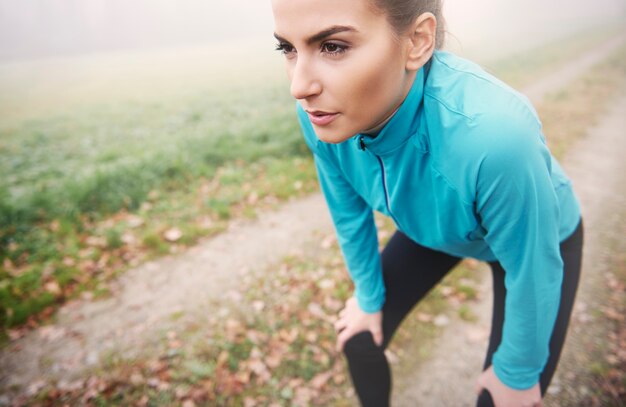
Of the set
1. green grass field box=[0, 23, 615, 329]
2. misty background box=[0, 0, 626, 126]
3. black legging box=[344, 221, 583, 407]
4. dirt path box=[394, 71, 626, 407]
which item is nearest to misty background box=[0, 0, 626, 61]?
misty background box=[0, 0, 626, 126]

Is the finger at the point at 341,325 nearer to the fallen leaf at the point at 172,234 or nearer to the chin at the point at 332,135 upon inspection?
the chin at the point at 332,135

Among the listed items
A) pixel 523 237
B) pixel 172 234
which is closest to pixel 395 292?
pixel 523 237

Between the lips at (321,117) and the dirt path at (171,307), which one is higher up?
the lips at (321,117)

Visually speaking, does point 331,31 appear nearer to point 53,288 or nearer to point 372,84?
point 372,84

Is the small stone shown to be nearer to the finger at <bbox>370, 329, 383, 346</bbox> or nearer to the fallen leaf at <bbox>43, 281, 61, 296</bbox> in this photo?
the finger at <bbox>370, 329, 383, 346</bbox>

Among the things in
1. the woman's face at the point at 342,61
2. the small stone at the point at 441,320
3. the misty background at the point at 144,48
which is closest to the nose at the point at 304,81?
the woman's face at the point at 342,61

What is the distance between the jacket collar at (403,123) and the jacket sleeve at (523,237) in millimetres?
336

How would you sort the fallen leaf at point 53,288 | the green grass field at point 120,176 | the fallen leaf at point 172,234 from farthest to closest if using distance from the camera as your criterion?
the fallen leaf at point 172,234
the green grass field at point 120,176
the fallen leaf at point 53,288

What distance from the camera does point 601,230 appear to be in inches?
169

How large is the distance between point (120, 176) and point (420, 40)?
509 cm

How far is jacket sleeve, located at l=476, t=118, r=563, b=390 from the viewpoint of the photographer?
42.3 inches

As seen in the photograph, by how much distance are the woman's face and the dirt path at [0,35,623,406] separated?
7.66ft

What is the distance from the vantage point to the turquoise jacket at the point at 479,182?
3.61 ft

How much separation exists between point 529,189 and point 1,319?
4323 mm
